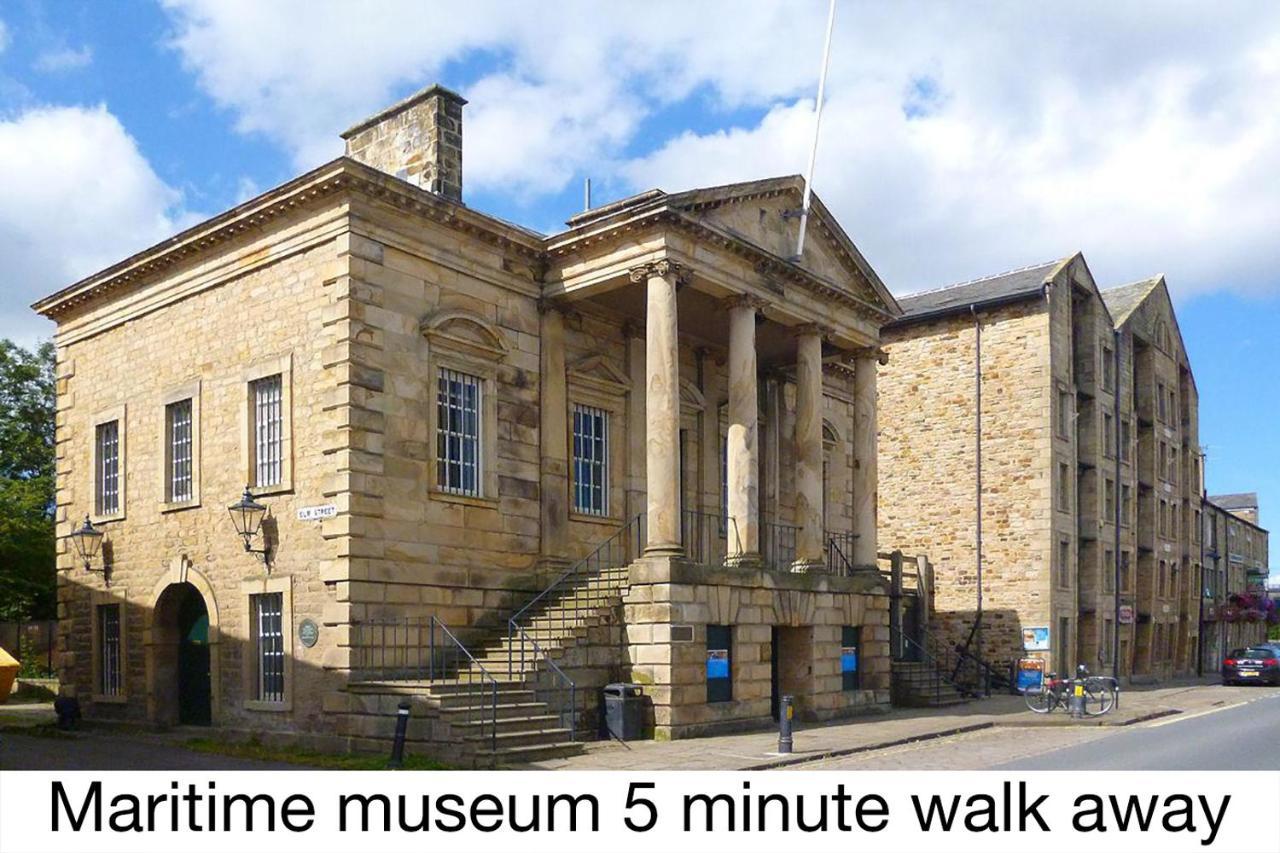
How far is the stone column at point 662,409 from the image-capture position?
20547 mm

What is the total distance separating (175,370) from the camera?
72.0ft

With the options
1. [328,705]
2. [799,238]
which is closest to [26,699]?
[328,705]

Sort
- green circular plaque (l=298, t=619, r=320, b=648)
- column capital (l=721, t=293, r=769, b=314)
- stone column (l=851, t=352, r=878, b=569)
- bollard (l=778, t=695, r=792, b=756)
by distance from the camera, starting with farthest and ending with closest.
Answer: stone column (l=851, t=352, r=878, b=569)
column capital (l=721, t=293, r=769, b=314)
green circular plaque (l=298, t=619, r=320, b=648)
bollard (l=778, t=695, r=792, b=756)

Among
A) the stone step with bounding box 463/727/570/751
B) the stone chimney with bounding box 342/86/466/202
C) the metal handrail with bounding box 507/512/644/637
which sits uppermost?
the stone chimney with bounding box 342/86/466/202

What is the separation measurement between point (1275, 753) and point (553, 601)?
426 inches

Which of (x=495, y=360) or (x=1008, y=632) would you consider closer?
(x=495, y=360)

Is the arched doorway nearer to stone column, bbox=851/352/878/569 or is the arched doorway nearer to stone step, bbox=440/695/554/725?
stone step, bbox=440/695/554/725

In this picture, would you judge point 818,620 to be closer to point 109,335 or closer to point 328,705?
point 328,705

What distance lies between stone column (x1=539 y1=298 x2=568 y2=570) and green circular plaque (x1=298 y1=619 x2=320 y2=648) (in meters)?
4.33

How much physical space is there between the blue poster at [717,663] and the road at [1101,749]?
304 cm

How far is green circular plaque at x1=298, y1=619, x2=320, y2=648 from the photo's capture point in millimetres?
18733

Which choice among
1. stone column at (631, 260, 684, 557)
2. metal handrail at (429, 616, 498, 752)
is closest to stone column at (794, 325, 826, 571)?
stone column at (631, 260, 684, 557)

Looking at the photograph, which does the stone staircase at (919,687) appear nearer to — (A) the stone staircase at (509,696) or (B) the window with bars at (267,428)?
(A) the stone staircase at (509,696)

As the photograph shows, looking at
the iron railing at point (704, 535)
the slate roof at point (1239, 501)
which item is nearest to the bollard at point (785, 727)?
the iron railing at point (704, 535)
